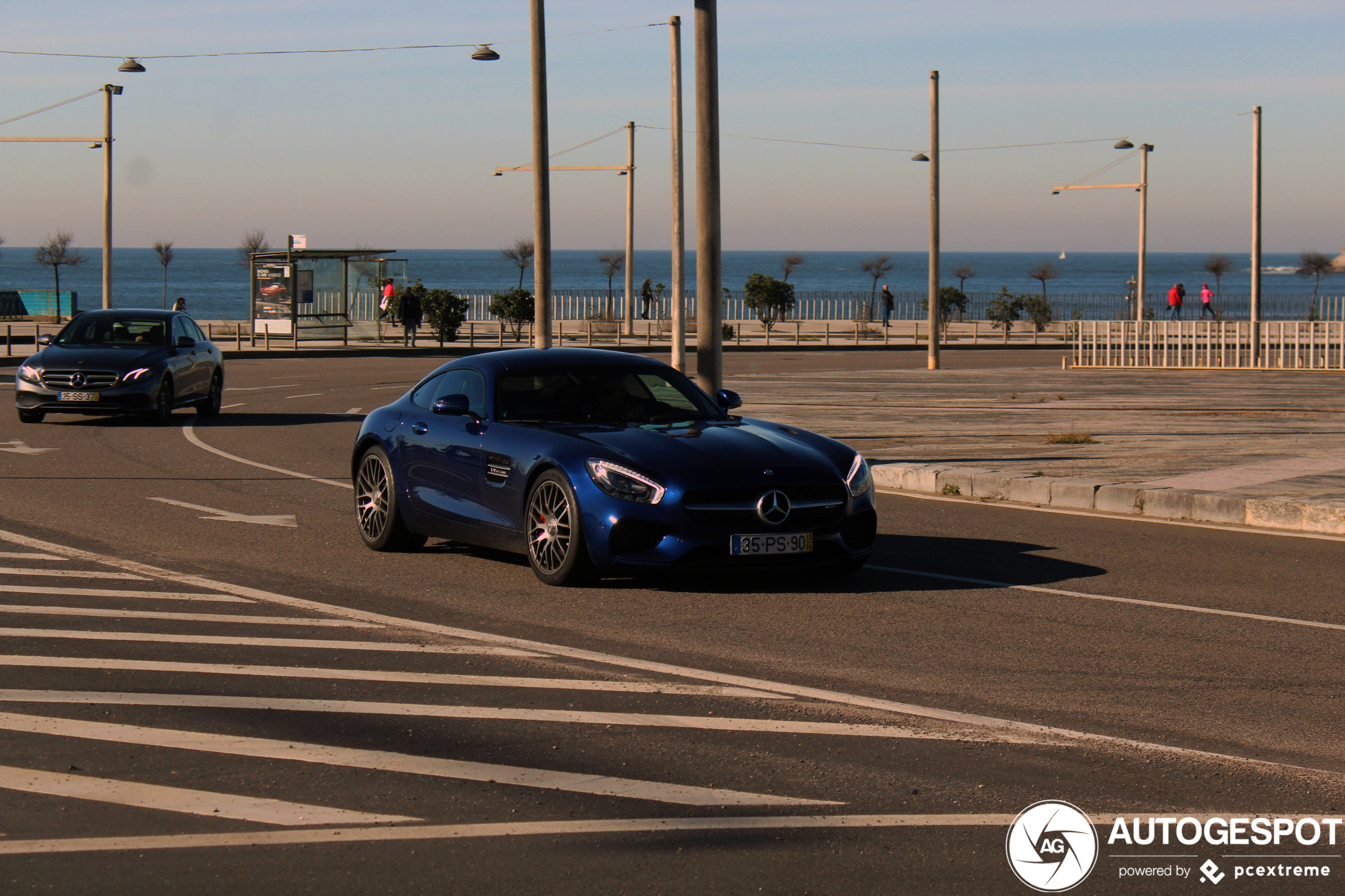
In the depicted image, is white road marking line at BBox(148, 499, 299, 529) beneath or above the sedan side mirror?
beneath

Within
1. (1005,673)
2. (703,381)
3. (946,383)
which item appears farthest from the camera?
(946,383)

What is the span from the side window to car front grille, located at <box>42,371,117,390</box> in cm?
1132

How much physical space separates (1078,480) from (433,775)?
9.40m

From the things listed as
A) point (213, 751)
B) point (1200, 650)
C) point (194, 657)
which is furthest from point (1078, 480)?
point (213, 751)

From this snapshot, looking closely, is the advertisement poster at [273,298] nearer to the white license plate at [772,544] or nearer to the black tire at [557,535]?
the black tire at [557,535]

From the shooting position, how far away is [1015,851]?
4.70 meters

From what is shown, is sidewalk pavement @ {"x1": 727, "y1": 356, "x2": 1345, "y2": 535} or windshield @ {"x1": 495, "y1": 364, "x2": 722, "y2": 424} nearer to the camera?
windshield @ {"x1": 495, "y1": 364, "x2": 722, "y2": 424}

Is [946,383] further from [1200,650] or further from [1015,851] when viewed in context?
[1015,851]

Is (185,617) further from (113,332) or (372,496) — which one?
(113,332)

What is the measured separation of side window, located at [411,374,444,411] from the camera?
424 inches

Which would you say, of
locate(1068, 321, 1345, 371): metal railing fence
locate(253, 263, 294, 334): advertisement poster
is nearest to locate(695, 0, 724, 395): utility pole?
locate(1068, 321, 1345, 371): metal railing fence

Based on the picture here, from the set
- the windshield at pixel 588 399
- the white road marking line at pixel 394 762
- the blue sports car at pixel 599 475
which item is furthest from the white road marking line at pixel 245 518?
the white road marking line at pixel 394 762

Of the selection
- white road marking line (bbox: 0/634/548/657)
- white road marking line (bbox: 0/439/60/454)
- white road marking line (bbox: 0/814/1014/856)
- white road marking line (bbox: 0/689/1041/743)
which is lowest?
white road marking line (bbox: 0/814/1014/856)

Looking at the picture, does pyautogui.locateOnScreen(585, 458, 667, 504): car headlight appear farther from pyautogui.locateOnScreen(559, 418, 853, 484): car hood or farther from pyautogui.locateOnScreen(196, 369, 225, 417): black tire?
pyautogui.locateOnScreen(196, 369, 225, 417): black tire
